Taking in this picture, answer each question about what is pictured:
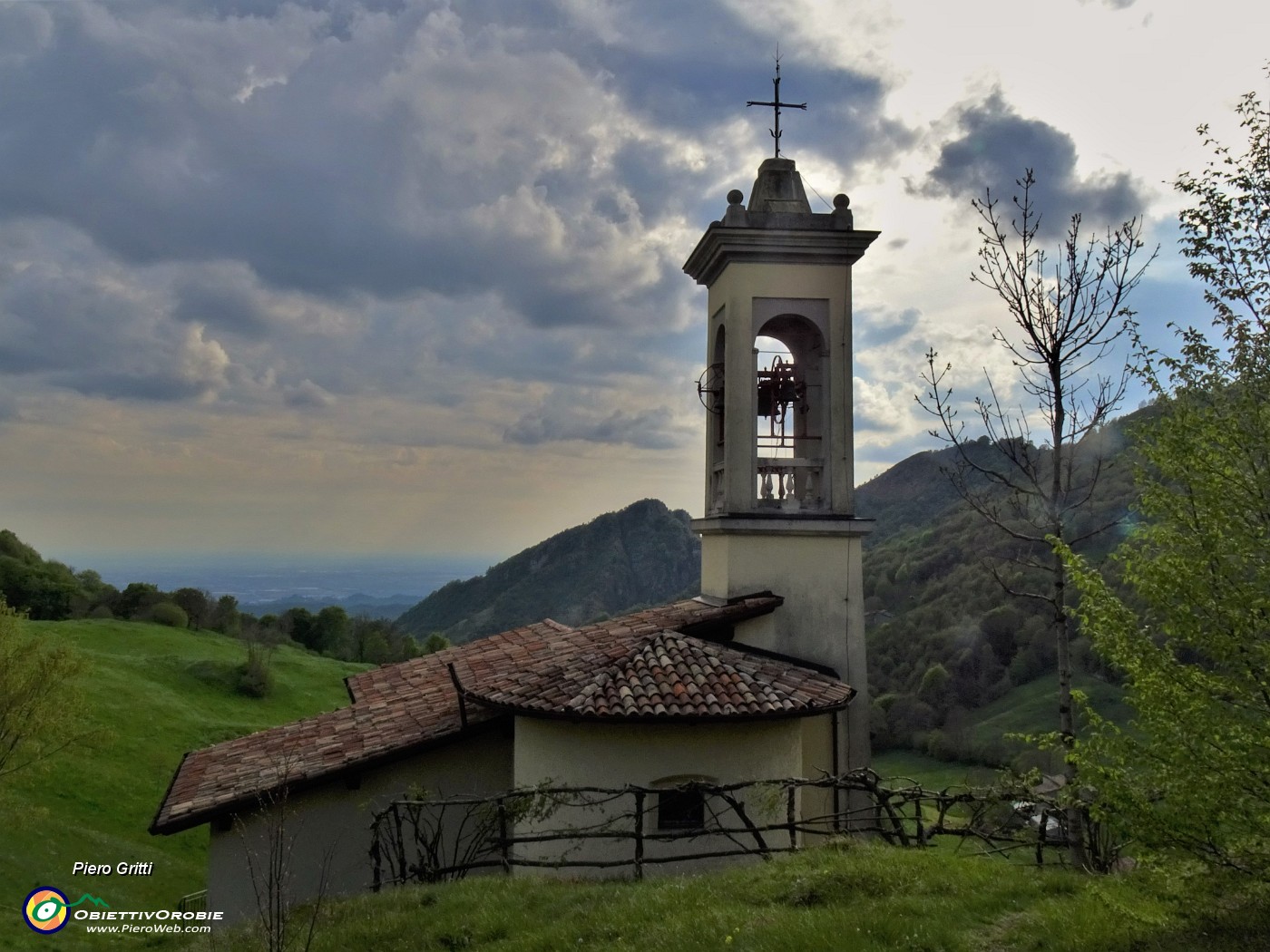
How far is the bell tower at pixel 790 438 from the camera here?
12695mm

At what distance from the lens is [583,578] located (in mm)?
117938

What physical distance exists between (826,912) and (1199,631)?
3.40 m

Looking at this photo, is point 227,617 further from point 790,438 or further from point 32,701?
point 790,438

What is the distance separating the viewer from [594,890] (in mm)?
8320

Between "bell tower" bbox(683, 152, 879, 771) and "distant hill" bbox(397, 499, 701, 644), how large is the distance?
89.7 meters

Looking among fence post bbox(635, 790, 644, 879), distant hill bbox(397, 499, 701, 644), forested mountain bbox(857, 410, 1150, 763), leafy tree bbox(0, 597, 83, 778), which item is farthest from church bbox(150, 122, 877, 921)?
distant hill bbox(397, 499, 701, 644)

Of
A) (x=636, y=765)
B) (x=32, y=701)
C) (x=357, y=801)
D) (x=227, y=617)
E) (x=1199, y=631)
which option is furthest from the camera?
(x=227, y=617)

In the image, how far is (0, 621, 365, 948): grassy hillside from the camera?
22609 mm

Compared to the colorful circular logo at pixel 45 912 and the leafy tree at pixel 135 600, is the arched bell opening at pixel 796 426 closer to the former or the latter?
the colorful circular logo at pixel 45 912

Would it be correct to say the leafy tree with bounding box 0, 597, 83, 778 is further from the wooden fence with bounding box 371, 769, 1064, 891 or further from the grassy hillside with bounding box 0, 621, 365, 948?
the wooden fence with bounding box 371, 769, 1064, 891

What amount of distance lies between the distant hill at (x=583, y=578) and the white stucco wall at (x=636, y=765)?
304 feet

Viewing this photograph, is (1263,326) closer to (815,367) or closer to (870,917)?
(870,917)

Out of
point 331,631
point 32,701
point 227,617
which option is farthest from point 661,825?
point 227,617

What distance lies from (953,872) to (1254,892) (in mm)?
2731
